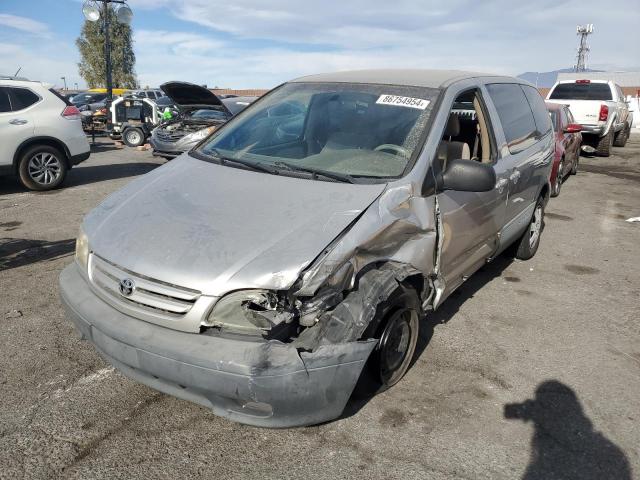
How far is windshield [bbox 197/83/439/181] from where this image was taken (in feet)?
10.2

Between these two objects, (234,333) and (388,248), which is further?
(388,248)

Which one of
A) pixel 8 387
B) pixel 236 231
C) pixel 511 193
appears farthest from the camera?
pixel 511 193

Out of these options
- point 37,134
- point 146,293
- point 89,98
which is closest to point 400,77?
point 146,293

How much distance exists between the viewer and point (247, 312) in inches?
87.8

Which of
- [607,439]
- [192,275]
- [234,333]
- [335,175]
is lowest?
[607,439]

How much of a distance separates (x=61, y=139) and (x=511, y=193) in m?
7.18

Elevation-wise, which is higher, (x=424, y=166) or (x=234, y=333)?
(x=424, y=166)

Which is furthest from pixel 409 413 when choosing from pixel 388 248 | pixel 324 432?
pixel 388 248

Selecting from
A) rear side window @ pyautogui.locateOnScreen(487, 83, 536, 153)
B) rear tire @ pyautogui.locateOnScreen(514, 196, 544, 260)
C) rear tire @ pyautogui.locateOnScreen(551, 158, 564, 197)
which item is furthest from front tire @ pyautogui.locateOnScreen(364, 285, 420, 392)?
rear tire @ pyautogui.locateOnScreen(551, 158, 564, 197)

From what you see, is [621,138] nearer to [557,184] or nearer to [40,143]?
[557,184]

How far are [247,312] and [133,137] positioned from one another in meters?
13.5

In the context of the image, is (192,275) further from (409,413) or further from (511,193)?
(511,193)

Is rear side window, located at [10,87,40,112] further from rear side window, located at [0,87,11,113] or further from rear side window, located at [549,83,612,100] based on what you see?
rear side window, located at [549,83,612,100]

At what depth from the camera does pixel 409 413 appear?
275cm
